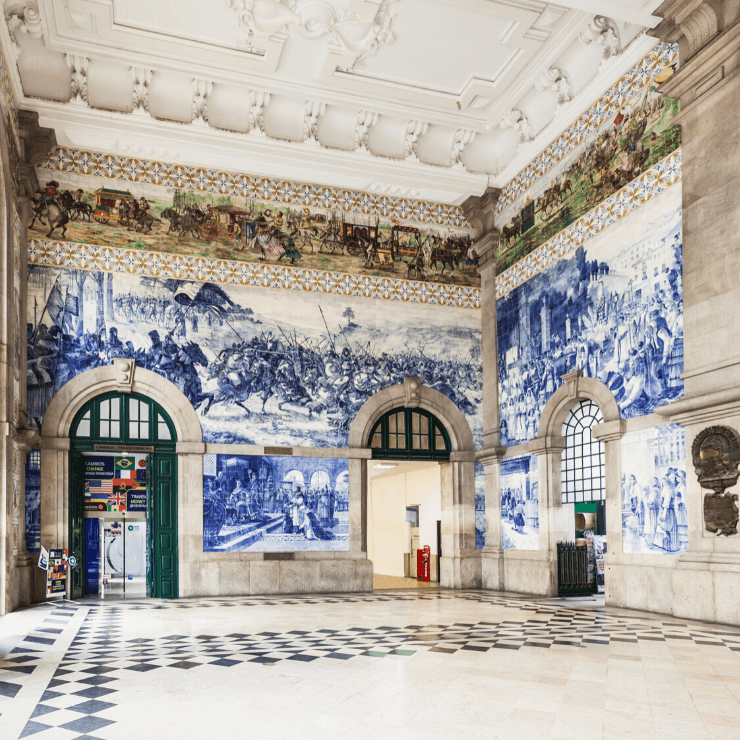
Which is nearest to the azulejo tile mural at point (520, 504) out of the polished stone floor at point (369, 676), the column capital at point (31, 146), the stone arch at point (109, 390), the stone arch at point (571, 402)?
the stone arch at point (571, 402)

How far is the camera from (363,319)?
19.2m

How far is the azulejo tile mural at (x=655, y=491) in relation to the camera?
12.9 metres

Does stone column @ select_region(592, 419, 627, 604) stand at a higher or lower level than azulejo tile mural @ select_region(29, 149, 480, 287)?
lower

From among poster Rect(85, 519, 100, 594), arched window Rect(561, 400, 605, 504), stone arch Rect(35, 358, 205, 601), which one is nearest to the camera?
arched window Rect(561, 400, 605, 504)

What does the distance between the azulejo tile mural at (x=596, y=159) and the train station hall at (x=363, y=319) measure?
3.3 inches

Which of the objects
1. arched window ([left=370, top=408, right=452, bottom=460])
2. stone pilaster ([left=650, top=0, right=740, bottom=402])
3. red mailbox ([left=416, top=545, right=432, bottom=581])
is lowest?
red mailbox ([left=416, top=545, right=432, bottom=581])

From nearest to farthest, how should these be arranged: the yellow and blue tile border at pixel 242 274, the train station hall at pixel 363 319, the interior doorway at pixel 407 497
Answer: the train station hall at pixel 363 319 < the yellow and blue tile border at pixel 242 274 < the interior doorway at pixel 407 497

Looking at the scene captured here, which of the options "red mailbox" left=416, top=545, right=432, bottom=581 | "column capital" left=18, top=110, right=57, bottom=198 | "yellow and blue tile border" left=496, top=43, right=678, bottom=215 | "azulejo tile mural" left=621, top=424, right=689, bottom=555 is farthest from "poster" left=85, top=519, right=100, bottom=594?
"yellow and blue tile border" left=496, top=43, right=678, bottom=215

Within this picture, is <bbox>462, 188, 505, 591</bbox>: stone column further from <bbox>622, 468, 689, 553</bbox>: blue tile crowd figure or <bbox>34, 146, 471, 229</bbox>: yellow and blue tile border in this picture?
<bbox>622, 468, 689, 553</bbox>: blue tile crowd figure

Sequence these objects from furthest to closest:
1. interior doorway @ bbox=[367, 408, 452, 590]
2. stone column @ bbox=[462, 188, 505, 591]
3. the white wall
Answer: the white wall → interior doorway @ bbox=[367, 408, 452, 590] → stone column @ bbox=[462, 188, 505, 591]

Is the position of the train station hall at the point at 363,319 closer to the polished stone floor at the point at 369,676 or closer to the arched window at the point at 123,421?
the arched window at the point at 123,421

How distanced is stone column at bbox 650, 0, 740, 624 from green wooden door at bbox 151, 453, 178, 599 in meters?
10.2

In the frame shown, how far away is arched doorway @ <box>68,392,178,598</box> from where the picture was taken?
17047mm

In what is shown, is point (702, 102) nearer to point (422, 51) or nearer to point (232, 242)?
point (422, 51)
